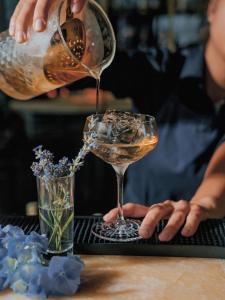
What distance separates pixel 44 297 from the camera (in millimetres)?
786

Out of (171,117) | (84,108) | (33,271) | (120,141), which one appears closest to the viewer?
(33,271)

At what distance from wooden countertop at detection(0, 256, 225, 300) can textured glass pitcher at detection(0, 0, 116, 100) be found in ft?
1.25

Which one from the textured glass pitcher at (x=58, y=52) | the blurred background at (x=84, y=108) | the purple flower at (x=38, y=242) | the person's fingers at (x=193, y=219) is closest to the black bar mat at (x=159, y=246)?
the person's fingers at (x=193, y=219)

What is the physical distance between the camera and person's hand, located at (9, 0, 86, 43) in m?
1.04

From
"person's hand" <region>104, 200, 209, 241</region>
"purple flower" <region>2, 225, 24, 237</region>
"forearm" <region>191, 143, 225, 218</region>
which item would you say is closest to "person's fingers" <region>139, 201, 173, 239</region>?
"person's hand" <region>104, 200, 209, 241</region>

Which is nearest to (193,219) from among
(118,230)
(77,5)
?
(118,230)

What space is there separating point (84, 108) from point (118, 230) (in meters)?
2.24

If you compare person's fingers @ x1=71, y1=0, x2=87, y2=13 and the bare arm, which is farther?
person's fingers @ x1=71, y1=0, x2=87, y2=13

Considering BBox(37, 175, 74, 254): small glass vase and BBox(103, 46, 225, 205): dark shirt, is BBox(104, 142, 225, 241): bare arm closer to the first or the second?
BBox(37, 175, 74, 254): small glass vase

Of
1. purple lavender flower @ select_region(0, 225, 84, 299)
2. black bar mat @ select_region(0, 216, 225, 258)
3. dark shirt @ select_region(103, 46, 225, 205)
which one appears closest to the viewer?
purple lavender flower @ select_region(0, 225, 84, 299)

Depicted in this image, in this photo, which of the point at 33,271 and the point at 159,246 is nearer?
the point at 33,271

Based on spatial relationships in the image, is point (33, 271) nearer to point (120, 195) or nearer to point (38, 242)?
point (38, 242)

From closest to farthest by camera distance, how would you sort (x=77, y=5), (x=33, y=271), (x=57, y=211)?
(x=33, y=271)
(x=57, y=211)
(x=77, y=5)

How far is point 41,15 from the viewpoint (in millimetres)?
1046
